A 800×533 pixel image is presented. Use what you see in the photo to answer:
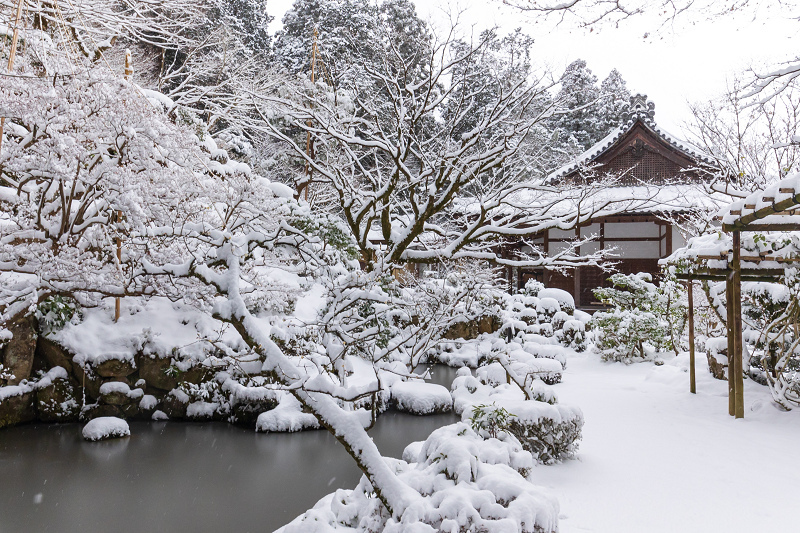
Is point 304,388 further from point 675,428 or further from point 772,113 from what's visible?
point 772,113

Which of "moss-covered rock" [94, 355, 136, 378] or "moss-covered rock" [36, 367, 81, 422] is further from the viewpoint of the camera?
"moss-covered rock" [94, 355, 136, 378]

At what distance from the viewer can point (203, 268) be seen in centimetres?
377

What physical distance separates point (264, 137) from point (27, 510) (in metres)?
15.8

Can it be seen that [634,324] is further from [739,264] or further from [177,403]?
[177,403]

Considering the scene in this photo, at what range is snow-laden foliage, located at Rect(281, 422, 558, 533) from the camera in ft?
10.4

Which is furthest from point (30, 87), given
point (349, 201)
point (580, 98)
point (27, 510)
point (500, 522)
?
point (580, 98)

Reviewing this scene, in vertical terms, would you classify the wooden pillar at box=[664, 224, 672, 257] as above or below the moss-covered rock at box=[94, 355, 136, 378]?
above

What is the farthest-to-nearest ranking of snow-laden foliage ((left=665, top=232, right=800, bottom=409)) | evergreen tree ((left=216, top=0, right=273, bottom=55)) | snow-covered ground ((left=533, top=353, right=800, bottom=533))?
evergreen tree ((left=216, top=0, right=273, bottom=55)) → snow-laden foliage ((left=665, top=232, right=800, bottom=409)) → snow-covered ground ((left=533, top=353, right=800, bottom=533))

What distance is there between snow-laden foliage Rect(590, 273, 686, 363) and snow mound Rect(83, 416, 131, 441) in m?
10.8

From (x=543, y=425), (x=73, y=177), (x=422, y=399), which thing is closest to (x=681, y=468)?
(x=543, y=425)

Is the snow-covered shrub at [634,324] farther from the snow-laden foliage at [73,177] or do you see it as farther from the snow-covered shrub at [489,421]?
the snow-laden foliage at [73,177]

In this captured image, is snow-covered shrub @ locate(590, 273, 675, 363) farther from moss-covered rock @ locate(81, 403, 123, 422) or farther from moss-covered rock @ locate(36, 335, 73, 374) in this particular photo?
moss-covered rock @ locate(36, 335, 73, 374)

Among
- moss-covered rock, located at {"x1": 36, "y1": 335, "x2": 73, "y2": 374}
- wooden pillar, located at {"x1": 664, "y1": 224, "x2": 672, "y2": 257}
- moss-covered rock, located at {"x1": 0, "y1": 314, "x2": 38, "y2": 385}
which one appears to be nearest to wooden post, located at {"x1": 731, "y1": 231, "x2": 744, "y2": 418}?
wooden pillar, located at {"x1": 664, "y1": 224, "x2": 672, "y2": 257}

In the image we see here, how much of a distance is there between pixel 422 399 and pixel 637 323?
6.07 m
